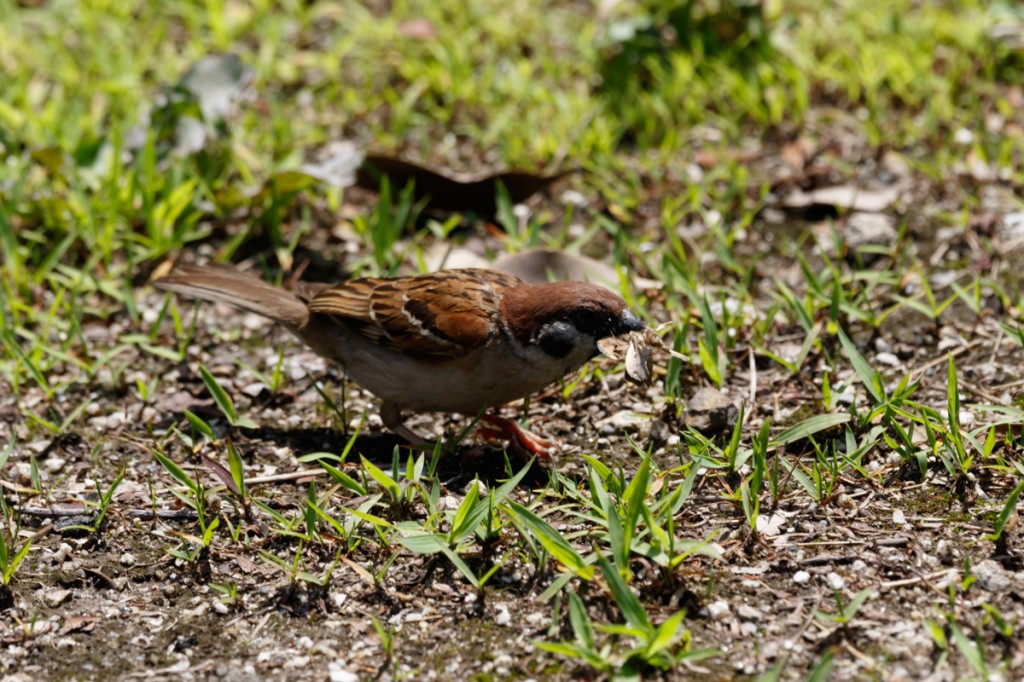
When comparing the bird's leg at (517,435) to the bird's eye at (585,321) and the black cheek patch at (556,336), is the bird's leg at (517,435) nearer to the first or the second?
the black cheek patch at (556,336)

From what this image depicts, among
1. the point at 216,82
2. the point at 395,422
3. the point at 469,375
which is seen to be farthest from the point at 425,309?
the point at 216,82

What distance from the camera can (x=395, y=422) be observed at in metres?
4.91

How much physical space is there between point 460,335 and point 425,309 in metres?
0.23

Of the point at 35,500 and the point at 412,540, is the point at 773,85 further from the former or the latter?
the point at 35,500

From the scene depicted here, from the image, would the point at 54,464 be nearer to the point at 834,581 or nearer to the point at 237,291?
the point at 237,291

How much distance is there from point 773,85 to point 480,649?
14.7 feet

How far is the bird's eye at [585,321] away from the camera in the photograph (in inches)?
179

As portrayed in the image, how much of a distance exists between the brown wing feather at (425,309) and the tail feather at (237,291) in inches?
5.7

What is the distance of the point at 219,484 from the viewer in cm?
458

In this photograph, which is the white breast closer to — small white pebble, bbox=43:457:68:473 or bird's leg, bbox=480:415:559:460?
bird's leg, bbox=480:415:559:460

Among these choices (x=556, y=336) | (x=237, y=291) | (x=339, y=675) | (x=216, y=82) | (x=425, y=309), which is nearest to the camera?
(x=339, y=675)

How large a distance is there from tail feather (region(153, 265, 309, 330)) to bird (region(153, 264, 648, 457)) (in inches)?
2.3

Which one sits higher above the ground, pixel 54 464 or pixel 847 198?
pixel 847 198

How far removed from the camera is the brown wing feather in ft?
15.3
